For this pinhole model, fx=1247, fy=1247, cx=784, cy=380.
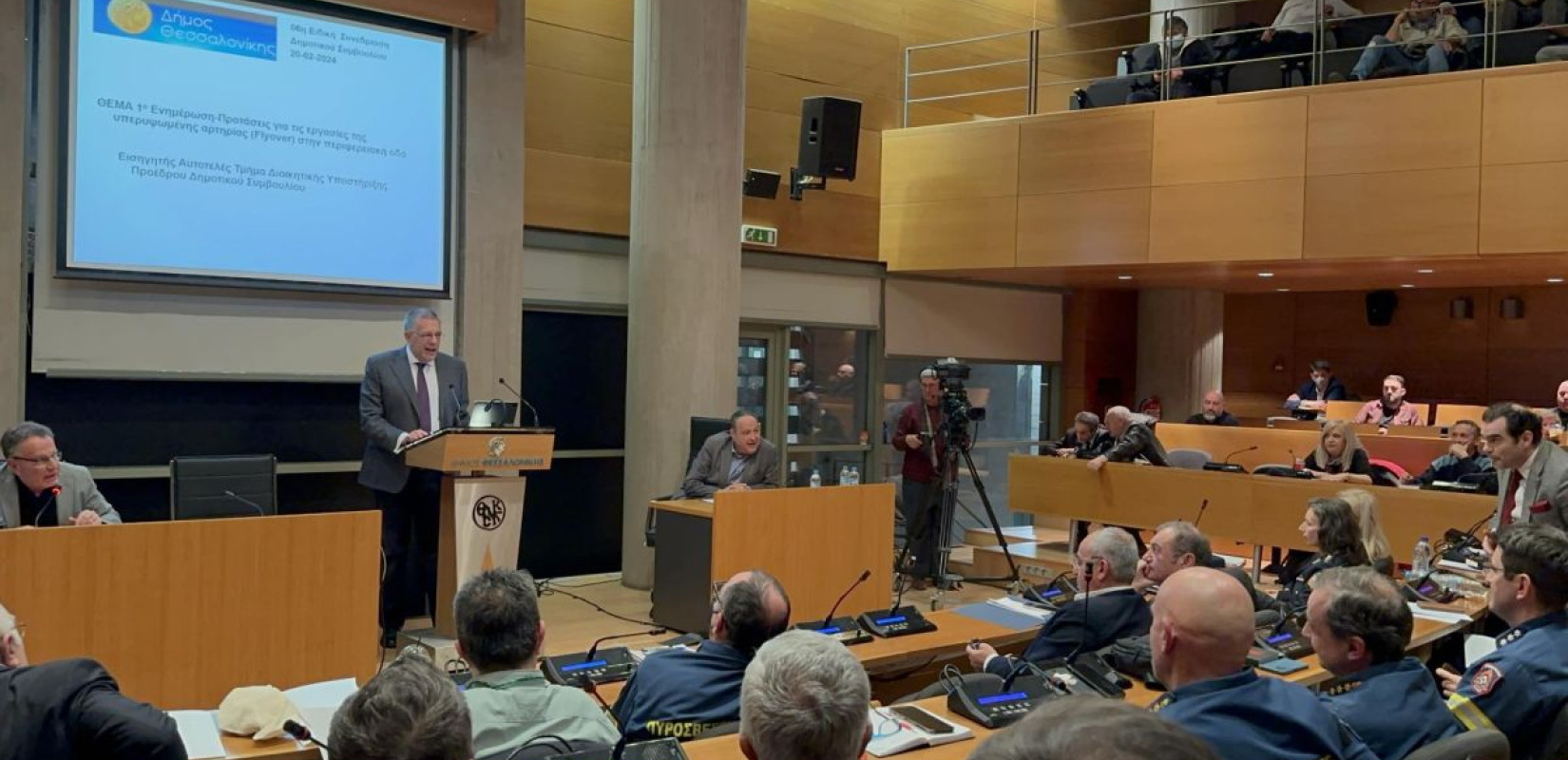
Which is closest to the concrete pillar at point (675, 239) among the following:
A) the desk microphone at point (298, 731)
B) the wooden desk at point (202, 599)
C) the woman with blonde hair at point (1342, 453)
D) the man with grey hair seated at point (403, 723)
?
the wooden desk at point (202, 599)

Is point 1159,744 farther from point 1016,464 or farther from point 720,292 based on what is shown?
point 1016,464

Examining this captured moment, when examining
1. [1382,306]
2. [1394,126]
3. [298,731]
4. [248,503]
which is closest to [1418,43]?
[1394,126]

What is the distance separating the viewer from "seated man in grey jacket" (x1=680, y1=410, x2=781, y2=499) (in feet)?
23.0

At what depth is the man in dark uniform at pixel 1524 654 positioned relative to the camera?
298 cm

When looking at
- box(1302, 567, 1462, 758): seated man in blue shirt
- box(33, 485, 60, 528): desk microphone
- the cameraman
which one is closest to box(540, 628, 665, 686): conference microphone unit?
box(1302, 567, 1462, 758): seated man in blue shirt

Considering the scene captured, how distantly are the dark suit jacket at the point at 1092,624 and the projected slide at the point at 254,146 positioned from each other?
4.54 meters

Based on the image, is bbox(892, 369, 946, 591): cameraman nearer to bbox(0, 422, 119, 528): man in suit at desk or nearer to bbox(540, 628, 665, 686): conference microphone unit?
bbox(540, 628, 665, 686): conference microphone unit

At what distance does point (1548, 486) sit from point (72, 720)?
5063mm

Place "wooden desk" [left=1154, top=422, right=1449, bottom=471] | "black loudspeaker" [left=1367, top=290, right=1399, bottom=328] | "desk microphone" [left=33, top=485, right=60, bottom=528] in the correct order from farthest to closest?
"black loudspeaker" [left=1367, top=290, right=1399, bottom=328]
"wooden desk" [left=1154, top=422, right=1449, bottom=471]
"desk microphone" [left=33, top=485, right=60, bottom=528]

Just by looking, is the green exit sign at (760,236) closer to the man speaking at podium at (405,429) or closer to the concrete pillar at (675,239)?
the concrete pillar at (675,239)

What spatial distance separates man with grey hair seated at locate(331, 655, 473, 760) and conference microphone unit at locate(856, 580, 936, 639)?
2333 millimetres

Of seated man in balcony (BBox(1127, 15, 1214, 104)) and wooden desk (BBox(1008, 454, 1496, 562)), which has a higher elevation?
seated man in balcony (BBox(1127, 15, 1214, 104))

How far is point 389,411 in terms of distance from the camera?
6051 mm

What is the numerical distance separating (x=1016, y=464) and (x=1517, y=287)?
298 inches
